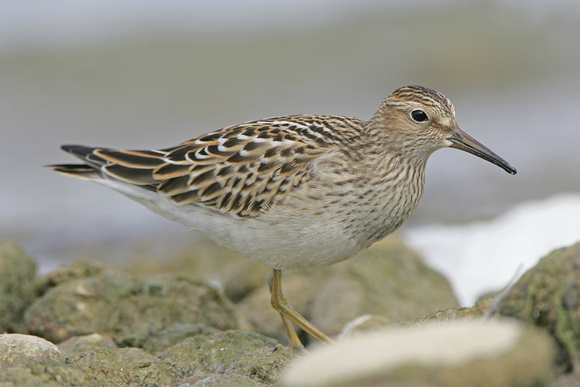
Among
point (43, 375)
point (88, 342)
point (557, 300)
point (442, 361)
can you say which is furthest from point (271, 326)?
point (442, 361)

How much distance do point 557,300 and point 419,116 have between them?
2879mm

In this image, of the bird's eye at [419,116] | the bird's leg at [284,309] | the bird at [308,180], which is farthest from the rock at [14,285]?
the bird's eye at [419,116]

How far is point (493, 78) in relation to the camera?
18.3 meters

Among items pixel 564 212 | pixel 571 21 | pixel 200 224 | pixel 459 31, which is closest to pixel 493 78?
pixel 459 31

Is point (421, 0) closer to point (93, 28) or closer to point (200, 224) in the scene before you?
point (93, 28)

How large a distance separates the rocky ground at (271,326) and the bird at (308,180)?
0.69 meters

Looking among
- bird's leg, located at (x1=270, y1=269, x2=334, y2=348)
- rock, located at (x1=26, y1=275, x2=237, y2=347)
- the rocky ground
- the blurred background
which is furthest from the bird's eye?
the blurred background

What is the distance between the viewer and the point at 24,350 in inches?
178

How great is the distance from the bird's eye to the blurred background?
331 cm

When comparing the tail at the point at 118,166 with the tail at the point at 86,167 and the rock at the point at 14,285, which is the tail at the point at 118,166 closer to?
the tail at the point at 86,167

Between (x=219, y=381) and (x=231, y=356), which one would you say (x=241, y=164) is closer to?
(x=231, y=356)

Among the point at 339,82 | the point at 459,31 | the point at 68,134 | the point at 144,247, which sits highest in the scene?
the point at 459,31

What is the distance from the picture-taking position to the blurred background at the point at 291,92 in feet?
37.6

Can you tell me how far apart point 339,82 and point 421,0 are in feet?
19.1
